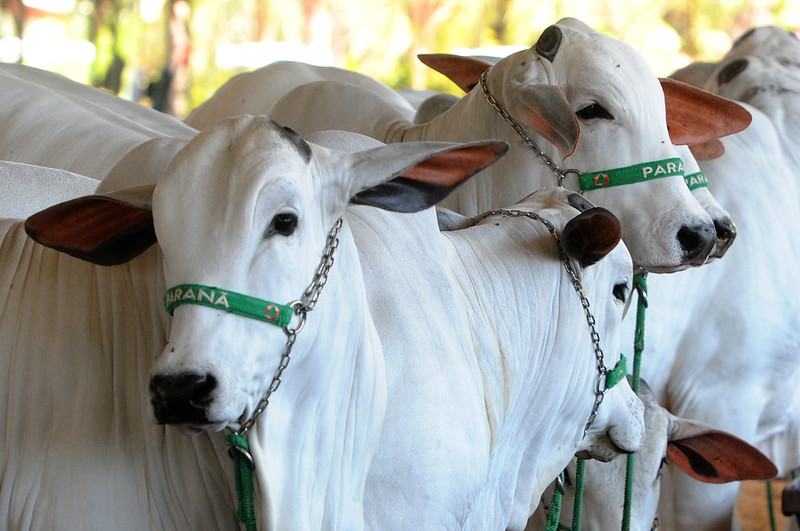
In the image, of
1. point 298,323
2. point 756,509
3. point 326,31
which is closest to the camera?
point 298,323

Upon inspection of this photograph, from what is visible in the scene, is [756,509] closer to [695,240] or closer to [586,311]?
[695,240]

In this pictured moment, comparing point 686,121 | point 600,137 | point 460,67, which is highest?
point 460,67

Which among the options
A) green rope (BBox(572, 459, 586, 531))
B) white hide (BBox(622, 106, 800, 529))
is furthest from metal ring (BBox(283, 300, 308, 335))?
white hide (BBox(622, 106, 800, 529))

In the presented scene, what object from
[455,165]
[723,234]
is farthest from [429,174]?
[723,234]

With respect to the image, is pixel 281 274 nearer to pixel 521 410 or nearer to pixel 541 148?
pixel 521 410

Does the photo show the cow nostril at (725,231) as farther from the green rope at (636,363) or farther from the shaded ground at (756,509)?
the shaded ground at (756,509)

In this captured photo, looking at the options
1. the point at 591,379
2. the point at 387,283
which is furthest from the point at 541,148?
the point at 387,283

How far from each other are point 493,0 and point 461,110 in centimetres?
1880

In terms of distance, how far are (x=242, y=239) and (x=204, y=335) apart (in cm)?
13

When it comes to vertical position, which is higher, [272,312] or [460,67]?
[460,67]

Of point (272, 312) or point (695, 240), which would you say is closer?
point (272, 312)

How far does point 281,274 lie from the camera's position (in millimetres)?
1329

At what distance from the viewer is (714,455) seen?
103 inches

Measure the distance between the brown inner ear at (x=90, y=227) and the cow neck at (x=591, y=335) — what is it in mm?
848
